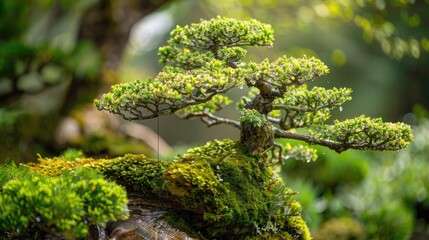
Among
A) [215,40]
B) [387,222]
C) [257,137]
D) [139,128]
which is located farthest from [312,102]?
[139,128]

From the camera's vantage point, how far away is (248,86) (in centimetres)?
219

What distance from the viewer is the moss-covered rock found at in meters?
1.95

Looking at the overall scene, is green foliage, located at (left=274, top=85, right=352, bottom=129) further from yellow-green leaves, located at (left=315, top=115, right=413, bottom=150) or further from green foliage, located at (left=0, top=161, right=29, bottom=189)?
green foliage, located at (left=0, top=161, right=29, bottom=189)

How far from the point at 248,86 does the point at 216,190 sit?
1.50 feet

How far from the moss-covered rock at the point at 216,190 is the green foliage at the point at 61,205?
1.08 ft

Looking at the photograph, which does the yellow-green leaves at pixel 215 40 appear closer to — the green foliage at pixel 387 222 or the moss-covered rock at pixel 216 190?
the moss-covered rock at pixel 216 190

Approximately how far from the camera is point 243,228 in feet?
6.80

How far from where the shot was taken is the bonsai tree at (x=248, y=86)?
76.7 inches

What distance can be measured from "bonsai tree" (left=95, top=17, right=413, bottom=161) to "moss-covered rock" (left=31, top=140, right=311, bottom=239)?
0.15 meters

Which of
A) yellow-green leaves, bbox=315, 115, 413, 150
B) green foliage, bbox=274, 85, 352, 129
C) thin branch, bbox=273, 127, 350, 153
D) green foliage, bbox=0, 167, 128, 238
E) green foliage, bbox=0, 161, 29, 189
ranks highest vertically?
green foliage, bbox=274, 85, 352, 129

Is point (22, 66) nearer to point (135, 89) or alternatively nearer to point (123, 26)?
point (123, 26)

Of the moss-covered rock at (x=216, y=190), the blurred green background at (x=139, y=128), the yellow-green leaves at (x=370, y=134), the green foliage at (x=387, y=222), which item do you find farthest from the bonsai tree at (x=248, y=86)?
the green foliage at (x=387, y=222)

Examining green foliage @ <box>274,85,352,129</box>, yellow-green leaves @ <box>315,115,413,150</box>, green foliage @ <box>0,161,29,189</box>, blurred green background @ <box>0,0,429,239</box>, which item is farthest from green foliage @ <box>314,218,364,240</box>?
green foliage @ <box>0,161,29,189</box>

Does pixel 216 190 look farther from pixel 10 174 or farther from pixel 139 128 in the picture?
pixel 139 128
